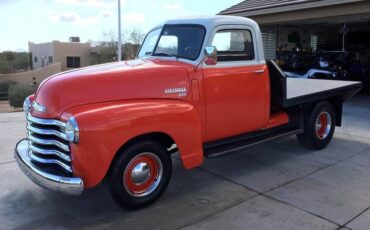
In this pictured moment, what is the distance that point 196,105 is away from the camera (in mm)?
4766

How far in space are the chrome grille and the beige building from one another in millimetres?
42744

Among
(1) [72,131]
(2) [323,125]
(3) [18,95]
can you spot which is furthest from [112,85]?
(3) [18,95]

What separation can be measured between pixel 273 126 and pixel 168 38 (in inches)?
84.1

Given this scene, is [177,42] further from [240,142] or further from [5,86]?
[5,86]

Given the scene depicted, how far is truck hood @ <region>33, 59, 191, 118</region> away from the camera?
4035 mm

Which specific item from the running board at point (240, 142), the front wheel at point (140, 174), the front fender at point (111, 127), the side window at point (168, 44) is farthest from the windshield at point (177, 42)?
the front wheel at point (140, 174)

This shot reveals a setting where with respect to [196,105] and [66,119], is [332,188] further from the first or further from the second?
[66,119]

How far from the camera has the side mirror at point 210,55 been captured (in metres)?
4.64

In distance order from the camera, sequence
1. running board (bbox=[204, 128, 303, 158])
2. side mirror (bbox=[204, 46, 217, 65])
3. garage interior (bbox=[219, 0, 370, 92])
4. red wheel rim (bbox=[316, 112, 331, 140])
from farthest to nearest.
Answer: garage interior (bbox=[219, 0, 370, 92]), red wheel rim (bbox=[316, 112, 331, 140]), running board (bbox=[204, 128, 303, 158]), side mirror (bbox=[204, 46, 217, 65])

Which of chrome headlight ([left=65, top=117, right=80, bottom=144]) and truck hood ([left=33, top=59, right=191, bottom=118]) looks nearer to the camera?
chrome headlight ([left=65, top=117, right=80, bottom=144])

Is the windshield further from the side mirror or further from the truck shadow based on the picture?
the truck shadow

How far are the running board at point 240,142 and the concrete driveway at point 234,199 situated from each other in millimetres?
468

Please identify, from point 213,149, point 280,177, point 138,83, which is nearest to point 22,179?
point 138,83

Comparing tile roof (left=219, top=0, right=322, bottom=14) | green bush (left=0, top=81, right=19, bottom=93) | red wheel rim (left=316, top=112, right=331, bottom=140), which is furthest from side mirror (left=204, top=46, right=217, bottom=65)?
green bush (left=0, top=81, right=19, bottom=93)
